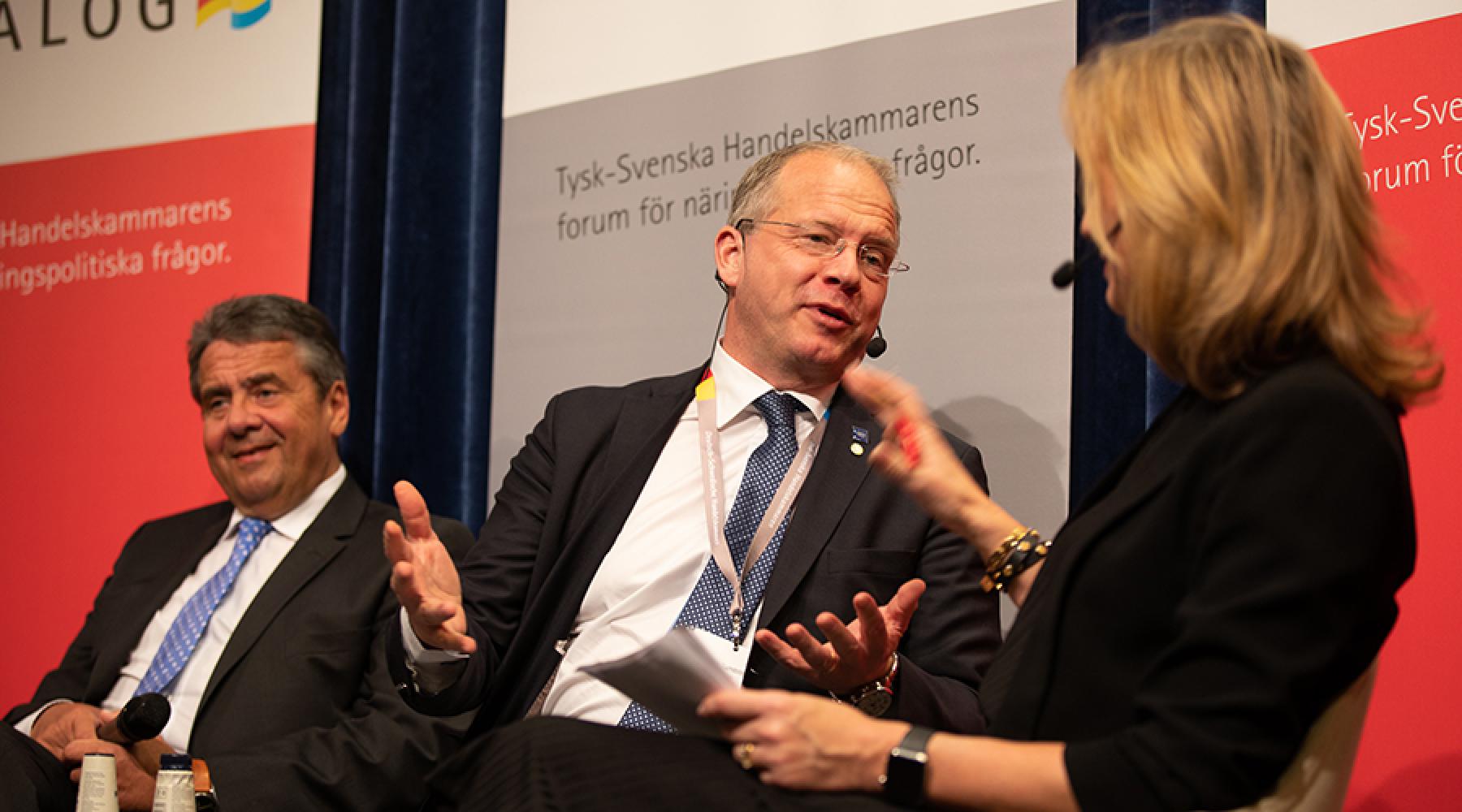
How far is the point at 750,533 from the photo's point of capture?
8.09ft

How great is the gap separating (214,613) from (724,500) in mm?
1421

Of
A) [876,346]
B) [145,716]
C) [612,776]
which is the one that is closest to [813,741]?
[612,776]

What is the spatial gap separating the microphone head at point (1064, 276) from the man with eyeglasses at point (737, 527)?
0.34 m

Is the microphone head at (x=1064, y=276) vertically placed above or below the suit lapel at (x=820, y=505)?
above

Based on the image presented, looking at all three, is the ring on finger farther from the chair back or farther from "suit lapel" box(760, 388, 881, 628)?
"suit lapel" box(760, 388, 881, 628)

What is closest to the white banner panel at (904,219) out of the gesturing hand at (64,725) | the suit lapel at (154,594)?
the suit lapel at (154,594)

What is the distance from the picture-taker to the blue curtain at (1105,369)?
2.80m

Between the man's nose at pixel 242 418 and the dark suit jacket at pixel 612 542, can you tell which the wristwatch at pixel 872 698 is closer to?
the dark suit jacket at pixel 612 542

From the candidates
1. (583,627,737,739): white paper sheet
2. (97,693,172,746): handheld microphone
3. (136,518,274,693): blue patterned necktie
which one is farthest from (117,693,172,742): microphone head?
(583,627,737,739): white paper sheet

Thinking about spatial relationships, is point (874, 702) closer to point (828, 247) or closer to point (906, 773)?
point (906, 773)

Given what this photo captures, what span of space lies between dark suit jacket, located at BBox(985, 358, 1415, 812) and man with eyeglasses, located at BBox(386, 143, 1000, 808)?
1.98 ft

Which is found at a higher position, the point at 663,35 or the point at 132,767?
the point at 663,35

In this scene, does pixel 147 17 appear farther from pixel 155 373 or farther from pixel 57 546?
pixel 57 546

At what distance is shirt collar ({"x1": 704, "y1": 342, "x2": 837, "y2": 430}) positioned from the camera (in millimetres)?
2650
